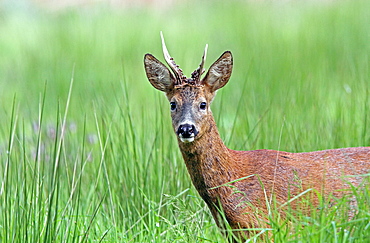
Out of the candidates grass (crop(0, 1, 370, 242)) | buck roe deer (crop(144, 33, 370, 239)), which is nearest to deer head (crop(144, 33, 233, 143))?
buck roe deer (crop(144, 33, 370, 239))

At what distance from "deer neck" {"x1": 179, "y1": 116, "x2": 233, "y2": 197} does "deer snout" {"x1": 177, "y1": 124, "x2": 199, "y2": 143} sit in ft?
0.38

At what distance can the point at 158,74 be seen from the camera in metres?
3.92

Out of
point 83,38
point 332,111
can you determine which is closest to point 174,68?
point 332,111

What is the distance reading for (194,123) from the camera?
3586mm

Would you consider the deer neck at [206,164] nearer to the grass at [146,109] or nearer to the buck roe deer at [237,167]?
the buck roe deer at [237,167]

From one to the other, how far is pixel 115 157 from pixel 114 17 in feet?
22.3

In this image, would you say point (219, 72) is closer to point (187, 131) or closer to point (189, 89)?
point (189, 89)

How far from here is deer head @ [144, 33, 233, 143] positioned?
3592 millimetres

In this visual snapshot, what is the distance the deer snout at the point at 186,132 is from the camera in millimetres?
3502

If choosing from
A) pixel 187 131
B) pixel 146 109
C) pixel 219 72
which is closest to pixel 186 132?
pixel 187 131

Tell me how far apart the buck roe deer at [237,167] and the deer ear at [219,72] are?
12 millimetres

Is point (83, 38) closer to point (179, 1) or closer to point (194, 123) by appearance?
point (179, 1)

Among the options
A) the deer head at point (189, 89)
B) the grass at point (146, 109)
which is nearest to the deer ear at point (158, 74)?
the deer head at point (189, 89)

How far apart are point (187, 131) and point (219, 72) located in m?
0.54
